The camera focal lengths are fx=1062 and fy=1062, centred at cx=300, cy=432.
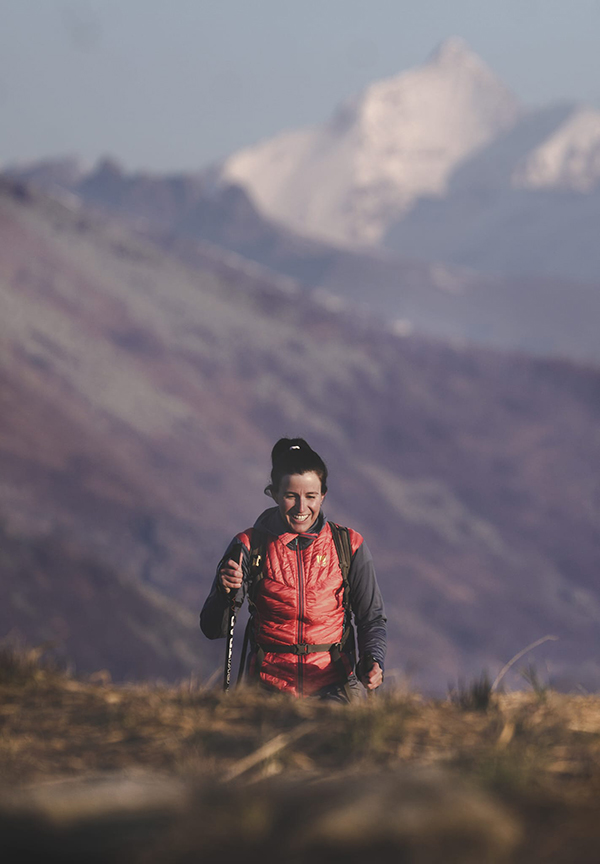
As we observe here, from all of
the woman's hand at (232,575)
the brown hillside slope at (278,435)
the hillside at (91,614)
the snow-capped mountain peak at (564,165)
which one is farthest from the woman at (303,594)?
the snow-capped mountain peak at (564,165)

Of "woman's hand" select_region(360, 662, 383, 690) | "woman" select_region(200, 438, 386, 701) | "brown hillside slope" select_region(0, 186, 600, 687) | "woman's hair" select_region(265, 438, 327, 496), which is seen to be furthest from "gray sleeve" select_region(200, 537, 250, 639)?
"brown hillside slope" select_region(0, 186, 600, 687)

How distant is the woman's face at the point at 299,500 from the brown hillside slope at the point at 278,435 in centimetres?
2997

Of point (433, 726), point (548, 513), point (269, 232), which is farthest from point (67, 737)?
point (269, 232)

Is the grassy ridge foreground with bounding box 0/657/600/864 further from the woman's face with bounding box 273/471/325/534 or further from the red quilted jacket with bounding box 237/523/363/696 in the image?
the woman's face with bounding box 273/471/325/534

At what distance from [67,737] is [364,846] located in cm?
141

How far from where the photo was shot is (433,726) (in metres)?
3.32

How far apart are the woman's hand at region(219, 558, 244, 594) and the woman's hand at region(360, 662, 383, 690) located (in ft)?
2.18

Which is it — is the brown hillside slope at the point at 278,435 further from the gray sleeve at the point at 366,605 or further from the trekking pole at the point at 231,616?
the gray sleeve at the point at 366,605

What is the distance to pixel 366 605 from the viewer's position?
15.1ft

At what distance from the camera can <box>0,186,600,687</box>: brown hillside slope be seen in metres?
38.8

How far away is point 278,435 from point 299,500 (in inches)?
1788

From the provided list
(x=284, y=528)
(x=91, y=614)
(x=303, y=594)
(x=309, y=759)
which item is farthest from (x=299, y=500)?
(x=91, y=614)

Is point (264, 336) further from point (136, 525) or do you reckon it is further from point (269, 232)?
point (269, 232)

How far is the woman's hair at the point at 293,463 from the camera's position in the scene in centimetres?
461
